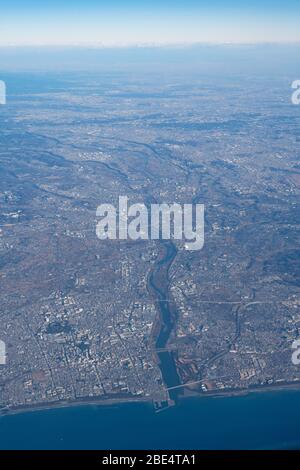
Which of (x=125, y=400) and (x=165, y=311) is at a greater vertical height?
(x=165, y=311)

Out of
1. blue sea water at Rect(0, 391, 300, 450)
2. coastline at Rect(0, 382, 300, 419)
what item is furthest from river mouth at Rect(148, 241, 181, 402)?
blue sea water at Rect(0, 391, 300, 450)

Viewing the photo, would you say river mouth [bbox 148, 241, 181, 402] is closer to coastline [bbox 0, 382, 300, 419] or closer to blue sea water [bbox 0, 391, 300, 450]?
coastline [bbox 0, 382, 300, 419]

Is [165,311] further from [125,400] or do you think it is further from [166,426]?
[166,426]

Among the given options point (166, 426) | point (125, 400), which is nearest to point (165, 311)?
point (125, 400)

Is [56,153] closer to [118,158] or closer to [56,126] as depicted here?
[118,158]

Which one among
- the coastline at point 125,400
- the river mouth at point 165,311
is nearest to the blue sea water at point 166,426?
the coastline at point 125,400

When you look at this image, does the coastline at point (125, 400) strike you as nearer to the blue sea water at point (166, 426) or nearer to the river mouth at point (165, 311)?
the blue sea water at point (166, 426)

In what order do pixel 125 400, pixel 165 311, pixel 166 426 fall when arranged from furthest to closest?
pixel 165 311
pixel 125 400
pixel 166 426
